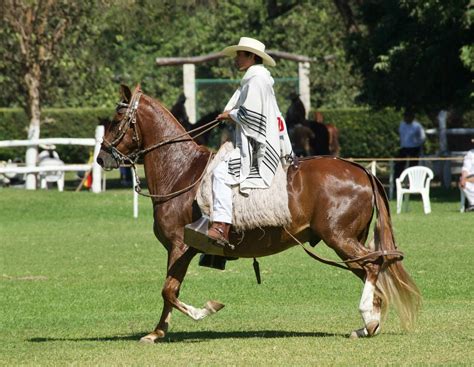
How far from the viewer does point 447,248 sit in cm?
2012

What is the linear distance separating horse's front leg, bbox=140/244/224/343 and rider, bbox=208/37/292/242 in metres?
0.49

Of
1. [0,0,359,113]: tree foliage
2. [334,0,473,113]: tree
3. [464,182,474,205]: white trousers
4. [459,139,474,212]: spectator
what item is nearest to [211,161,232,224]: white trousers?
[459,139,474,212]: spectator

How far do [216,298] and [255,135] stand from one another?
4165mm

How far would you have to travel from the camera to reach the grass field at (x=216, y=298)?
34.7 feet

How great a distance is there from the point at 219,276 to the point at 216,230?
6.33 metres

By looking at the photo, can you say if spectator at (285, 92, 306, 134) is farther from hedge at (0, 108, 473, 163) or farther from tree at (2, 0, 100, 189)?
hedge at (0, 108, 473, 163)

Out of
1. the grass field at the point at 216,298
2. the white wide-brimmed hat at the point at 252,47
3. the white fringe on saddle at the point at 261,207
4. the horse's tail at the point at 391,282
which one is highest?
the white wide-brimmed hat at the point at 252,47

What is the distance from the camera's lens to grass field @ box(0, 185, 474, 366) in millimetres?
10570

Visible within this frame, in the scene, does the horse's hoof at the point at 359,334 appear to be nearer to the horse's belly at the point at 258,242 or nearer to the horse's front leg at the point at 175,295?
the horse's belly at the point at 258,242

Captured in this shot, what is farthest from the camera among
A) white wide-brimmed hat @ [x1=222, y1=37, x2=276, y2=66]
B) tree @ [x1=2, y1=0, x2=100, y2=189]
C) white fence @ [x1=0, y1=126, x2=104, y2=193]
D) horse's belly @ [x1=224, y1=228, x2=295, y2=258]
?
tree @ [x1=2, y1=0, x2=100, y2=189]

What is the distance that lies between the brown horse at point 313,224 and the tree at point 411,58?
18090 millimetres

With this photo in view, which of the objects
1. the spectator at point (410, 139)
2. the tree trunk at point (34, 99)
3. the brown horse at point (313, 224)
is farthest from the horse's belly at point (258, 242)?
the tree trunk at point (34, 99)

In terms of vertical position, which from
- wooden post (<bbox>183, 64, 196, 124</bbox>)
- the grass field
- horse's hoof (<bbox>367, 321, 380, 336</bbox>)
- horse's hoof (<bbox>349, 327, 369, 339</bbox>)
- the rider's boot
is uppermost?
wooden post (<bbox>183, 64, 196, 124</bbox>)

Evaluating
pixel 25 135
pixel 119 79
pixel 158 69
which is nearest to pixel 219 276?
pixel 25 135
